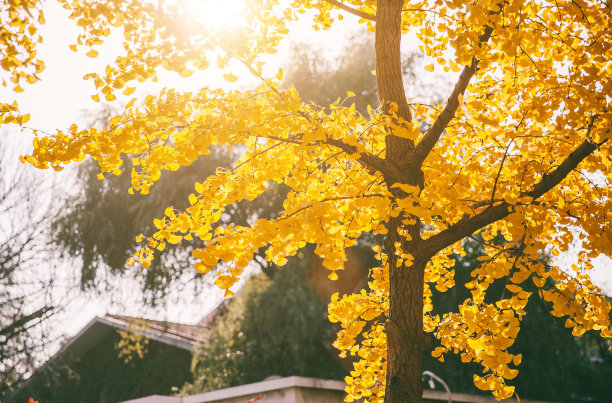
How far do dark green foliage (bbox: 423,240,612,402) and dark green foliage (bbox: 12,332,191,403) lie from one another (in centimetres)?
782

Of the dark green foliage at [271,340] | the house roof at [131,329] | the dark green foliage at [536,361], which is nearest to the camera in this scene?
the dark green foliage at [271,340]

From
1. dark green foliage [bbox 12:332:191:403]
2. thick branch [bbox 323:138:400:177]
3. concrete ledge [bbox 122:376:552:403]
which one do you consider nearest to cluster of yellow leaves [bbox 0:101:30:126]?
thick branch [bbox 323:138:400:177]

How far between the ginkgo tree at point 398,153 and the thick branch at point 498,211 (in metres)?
0.01

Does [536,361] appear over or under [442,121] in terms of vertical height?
under

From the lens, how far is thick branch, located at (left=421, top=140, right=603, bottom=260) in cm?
329

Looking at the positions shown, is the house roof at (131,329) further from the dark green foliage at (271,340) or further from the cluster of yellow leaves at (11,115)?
the cluster of yellow leaves at (11,115)

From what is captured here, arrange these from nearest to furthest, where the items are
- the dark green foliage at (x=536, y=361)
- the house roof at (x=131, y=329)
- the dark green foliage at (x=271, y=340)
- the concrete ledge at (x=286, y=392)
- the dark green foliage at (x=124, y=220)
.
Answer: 1. the concrete ledge at (x=286, y=392)
2. the dark green foliage at (x=271, y=340)
3. the dark green foliage at (x=536, y=361)
4. the dark green foliage at (x=124, y=220)
5. the house roof at (x=131, y=329)

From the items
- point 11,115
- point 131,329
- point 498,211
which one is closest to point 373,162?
point 498,211

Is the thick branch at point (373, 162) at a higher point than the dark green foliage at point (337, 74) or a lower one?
lower

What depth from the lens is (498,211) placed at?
3.45m

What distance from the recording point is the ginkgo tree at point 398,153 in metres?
2.79

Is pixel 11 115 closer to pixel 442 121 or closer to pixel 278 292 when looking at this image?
pixel 442 121

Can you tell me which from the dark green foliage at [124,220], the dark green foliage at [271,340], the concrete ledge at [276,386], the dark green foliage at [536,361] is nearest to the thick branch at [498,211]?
the concrete ledge at [276,386]

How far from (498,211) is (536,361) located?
33.1 feet
